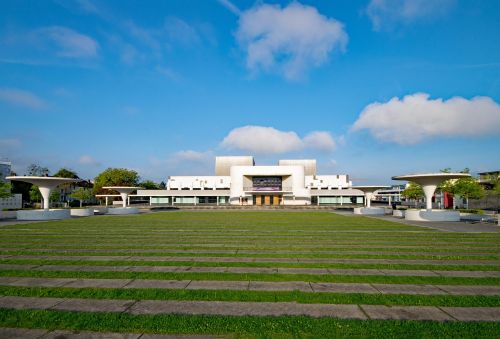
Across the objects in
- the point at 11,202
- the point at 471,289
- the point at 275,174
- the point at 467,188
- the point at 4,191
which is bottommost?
the point at 11,202

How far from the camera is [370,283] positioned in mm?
8430

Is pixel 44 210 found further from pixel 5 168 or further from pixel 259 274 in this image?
pixel 5 168

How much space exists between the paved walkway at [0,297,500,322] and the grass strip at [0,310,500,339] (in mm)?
317

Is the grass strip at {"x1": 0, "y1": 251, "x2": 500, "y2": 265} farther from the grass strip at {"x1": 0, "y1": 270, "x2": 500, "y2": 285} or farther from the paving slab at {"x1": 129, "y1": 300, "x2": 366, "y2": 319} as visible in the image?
the paving slab at {"x1": 129, "y1": 300, "x2": 366, "y2": 319}

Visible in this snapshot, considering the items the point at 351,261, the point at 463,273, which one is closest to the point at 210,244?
the point at 351,261

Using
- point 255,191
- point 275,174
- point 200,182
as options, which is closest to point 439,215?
point 255,191

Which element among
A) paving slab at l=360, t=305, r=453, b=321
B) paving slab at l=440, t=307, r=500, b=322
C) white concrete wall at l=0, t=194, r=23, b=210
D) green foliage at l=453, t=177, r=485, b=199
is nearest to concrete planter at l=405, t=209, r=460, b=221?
green foliage at l=453, t=177, r=485, b=199

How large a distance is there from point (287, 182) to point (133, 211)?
152 feet

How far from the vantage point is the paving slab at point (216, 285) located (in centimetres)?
798

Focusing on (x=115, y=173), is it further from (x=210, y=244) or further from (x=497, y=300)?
(x=497, y=300)

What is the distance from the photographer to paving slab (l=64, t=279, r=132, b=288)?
27.1 ft

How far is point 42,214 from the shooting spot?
31.7 m

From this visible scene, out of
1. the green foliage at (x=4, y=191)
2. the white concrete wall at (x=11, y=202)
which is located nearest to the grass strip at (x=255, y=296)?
the green foliage at (x=4, y=191)

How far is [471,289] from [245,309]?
19.4ft
